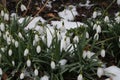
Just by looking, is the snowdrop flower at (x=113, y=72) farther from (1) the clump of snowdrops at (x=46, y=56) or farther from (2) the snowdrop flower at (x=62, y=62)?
(2) the snowdrop flower at (x=62, y=62)

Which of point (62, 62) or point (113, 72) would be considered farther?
point (113, 72)

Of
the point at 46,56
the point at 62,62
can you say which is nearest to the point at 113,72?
the point at 62,62

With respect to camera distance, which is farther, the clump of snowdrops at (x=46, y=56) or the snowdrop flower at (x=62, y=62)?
the snowdrop flower at (x=62, y=62)

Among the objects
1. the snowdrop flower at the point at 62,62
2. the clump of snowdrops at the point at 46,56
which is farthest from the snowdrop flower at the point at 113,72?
the snowdrop flower at the point at 62,62

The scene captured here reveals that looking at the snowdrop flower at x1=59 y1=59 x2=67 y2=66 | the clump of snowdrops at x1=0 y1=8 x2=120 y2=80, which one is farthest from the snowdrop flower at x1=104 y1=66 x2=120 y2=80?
the snowdrop flower at x1=59 y1=59 x2=67 y2=66

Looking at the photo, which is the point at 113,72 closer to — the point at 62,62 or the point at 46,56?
the point at 62,62

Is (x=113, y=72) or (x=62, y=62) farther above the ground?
(x=62, y=62)

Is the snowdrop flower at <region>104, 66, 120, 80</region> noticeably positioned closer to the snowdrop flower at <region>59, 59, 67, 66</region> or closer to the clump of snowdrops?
the clump of snowdrops

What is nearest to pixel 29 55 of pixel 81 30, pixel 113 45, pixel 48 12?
pixel 81 30
